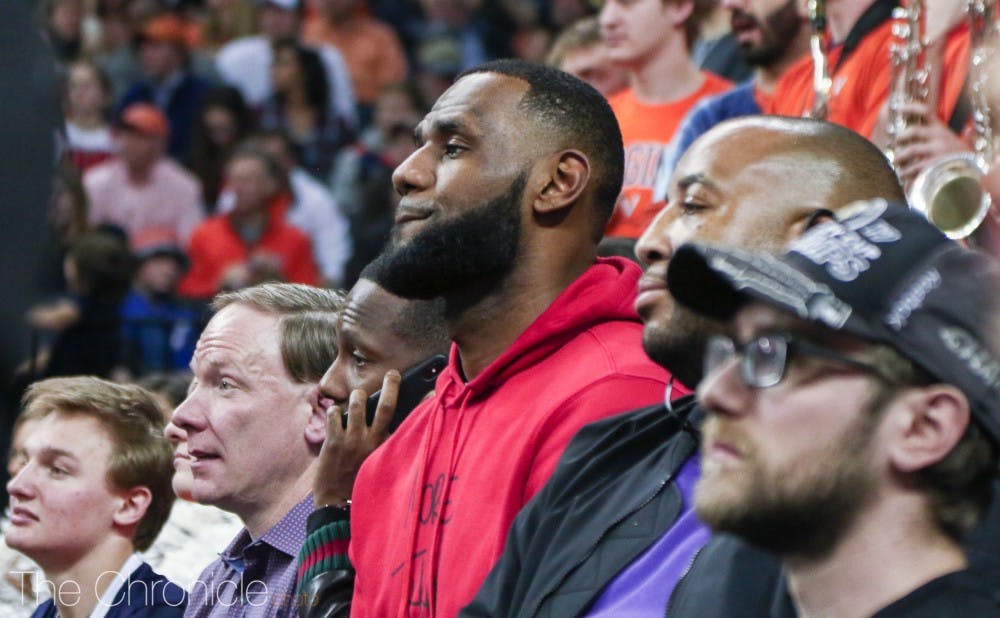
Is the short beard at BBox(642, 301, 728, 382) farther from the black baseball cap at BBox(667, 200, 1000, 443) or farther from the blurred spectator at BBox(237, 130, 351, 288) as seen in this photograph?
the blurred spectator at BBox(237, 130, 351, 288)

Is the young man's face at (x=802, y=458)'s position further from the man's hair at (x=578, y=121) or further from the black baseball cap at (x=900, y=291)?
the man's hair at (x=578, y=121)

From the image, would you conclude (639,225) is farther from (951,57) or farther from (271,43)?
(271,43)

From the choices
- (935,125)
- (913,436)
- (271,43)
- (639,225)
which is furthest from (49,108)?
(271,43)

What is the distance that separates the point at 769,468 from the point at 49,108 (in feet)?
4.21

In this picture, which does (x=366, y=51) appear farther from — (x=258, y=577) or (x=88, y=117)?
(x=258, y=577)

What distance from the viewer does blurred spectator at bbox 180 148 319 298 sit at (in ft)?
31.4

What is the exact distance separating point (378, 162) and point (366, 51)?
1.76m

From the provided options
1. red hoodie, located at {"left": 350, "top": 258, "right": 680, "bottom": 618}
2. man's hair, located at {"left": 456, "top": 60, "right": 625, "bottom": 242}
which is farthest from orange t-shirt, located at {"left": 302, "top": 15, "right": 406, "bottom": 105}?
red hoodie, located at {"left": 350, "top": 258, "right": 680, "bottom": 618}

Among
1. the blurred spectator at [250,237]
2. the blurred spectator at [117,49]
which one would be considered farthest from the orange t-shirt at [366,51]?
the blurred spectator at [250,237]

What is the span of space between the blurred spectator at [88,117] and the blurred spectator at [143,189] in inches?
7.4

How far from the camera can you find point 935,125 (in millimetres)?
4504

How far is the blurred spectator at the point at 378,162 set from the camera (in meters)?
9.53

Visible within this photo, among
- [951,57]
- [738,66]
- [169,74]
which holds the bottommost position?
[169,74]

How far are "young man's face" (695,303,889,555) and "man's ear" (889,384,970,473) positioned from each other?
0.09 ft
